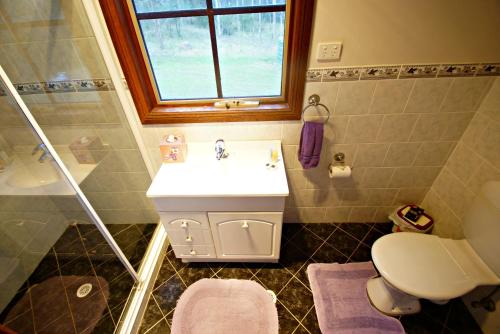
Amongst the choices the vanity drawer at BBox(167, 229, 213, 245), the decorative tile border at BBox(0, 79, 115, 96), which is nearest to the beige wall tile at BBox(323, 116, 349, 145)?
the vanity drawer at BBox(167, 229, 213, 245)

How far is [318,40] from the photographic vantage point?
105 cm

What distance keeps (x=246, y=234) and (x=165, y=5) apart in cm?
126

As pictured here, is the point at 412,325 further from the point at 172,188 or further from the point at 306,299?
the point at 172,188

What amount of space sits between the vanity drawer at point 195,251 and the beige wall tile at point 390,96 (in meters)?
1.28

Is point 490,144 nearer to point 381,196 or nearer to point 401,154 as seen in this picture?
point 401,154

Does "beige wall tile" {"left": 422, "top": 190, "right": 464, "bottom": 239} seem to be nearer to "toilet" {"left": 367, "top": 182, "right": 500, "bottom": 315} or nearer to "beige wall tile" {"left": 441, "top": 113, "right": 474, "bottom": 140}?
"toilet" {"left": 367, "top": 182, "right": 500, "bottom": 315}

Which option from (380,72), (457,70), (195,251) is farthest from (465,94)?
(195,251)

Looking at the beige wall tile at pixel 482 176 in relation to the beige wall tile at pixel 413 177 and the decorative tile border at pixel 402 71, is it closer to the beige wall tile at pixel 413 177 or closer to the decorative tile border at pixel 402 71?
the beige wall tile at pixel 413 177

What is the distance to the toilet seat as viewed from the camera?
3.39 feet

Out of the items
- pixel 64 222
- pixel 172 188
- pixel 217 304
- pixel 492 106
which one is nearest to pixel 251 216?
pixel 172 188

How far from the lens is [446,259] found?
113 cm

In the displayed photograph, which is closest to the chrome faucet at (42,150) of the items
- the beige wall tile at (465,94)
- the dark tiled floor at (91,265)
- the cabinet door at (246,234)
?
the dark tiled floor at (91,265)

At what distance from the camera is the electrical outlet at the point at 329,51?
105 centimetres

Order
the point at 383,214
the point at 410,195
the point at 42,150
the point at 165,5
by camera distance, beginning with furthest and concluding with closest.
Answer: the point at 383,214 < the point at 410,195 < the point at 165,5 < the point at 42,150
